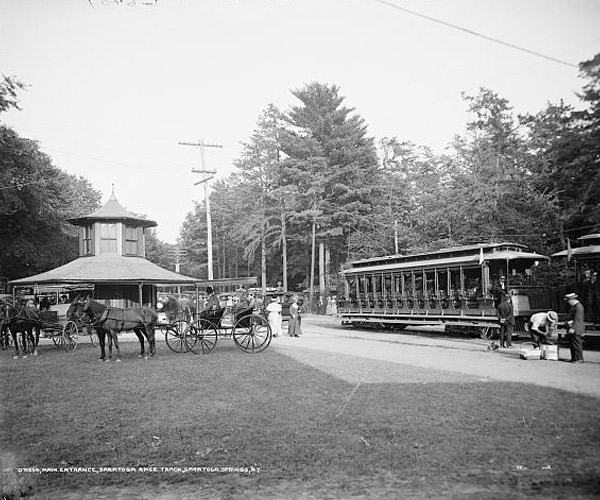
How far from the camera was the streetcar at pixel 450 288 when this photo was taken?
15.4m

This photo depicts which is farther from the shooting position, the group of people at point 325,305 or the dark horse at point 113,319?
the group of people at point 325,305

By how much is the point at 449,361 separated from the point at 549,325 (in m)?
2.35

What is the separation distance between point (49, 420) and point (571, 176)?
22.2 feet

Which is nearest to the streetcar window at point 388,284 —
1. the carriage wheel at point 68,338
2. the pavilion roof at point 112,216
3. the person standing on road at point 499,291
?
the person standing on road at point 499,291

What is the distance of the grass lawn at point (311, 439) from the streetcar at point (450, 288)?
8393 mm

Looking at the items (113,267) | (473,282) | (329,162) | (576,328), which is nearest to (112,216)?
(113,267)

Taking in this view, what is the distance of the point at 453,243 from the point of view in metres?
23.0

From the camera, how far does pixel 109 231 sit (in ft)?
85.8

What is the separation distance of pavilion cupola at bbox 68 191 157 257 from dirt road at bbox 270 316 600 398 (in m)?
13.3

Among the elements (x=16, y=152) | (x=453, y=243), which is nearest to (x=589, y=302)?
(x=16, y=152)

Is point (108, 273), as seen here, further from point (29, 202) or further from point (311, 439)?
point (311, 439)

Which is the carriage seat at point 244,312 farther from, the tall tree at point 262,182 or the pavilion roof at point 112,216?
the pavilion roof at point 112,216

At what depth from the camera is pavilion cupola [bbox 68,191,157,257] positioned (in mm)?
25906

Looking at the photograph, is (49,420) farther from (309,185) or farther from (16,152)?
(309,185)
